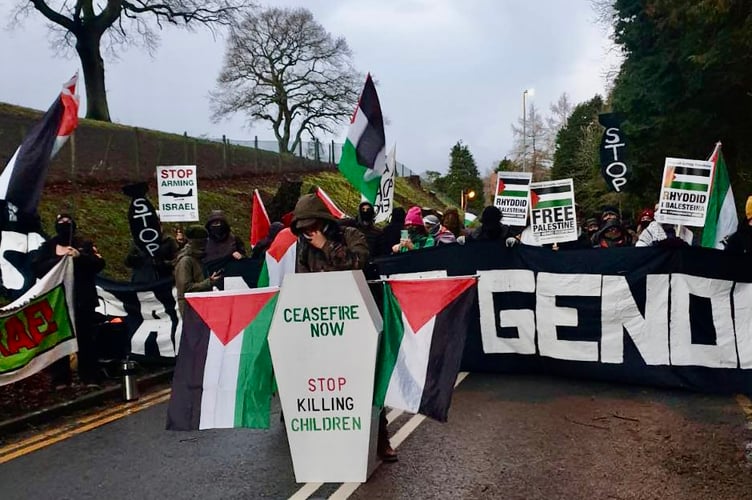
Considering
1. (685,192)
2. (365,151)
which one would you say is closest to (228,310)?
(365,151)

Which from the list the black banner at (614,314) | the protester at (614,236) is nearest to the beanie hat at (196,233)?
the black banner at (614,314)

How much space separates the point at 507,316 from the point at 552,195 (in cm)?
A: 279

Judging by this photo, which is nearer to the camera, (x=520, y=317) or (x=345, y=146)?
(x=520, y=317)

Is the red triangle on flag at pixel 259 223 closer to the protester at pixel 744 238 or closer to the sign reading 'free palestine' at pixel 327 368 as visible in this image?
the protester at pixel 744 238

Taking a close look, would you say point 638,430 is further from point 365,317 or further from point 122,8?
point 122,8

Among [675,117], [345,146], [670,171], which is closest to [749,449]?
[670,171]

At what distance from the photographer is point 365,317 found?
4.51m

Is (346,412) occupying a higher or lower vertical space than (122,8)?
lower

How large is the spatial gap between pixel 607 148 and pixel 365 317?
Answer: 8.21 m

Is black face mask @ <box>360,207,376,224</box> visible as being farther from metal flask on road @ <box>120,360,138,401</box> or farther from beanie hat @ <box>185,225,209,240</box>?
metal flask on road @ <box>120,360,138,401</box>

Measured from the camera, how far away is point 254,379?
190 inches

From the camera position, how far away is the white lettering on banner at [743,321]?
7.06m

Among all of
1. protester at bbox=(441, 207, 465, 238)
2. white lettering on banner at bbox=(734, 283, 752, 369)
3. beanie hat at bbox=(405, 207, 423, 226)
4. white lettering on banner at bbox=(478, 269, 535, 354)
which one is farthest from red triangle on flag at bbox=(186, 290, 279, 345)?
protester at bbox=(441, 207, 465, 238)

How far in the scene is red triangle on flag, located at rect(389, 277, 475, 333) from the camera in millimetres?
4681
